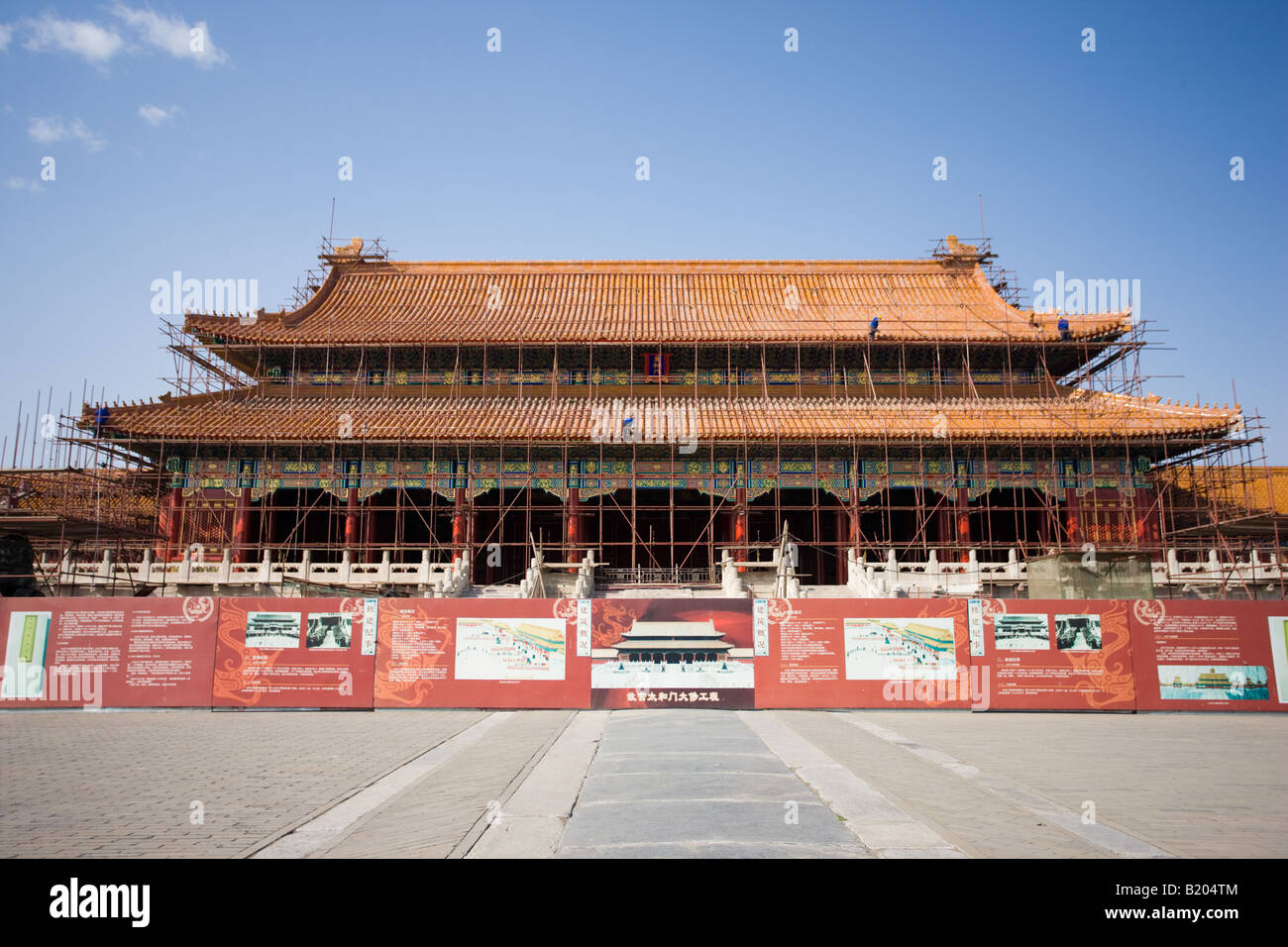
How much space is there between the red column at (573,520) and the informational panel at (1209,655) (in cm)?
1433

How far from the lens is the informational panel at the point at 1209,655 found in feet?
42.3

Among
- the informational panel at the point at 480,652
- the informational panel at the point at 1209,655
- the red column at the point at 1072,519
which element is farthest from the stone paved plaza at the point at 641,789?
the red column at the point at 1072,519

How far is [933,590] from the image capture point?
19125 millimetres

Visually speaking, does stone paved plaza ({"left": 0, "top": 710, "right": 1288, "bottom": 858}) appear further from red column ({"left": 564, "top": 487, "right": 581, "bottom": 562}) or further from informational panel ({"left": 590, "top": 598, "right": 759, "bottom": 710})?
red column ({"left": 564, "top": 487, "right": 581, "bottom": 562})

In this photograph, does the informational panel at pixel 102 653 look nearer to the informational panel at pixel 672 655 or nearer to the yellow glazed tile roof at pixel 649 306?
the informational panel at pixel 672 655

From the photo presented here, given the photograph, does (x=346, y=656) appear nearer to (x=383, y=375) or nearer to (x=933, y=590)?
(x=933, y=590)

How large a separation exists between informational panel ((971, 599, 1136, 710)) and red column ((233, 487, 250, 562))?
64.2 ft

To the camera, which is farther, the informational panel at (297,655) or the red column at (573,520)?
the red column at (573,520)

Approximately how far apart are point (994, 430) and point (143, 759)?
21281 millimetres

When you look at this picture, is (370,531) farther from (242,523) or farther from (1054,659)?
(1054,659)

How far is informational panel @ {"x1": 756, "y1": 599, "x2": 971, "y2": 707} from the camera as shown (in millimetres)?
12812

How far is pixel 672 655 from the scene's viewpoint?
41.5 ft

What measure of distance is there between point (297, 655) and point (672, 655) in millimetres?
5622

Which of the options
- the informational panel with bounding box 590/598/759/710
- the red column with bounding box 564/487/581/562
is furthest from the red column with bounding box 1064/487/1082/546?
the informational panel with bounding box 590/598/759/710
